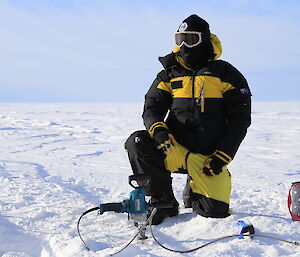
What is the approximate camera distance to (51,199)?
4.04 metres

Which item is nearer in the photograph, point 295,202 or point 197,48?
point 295,202

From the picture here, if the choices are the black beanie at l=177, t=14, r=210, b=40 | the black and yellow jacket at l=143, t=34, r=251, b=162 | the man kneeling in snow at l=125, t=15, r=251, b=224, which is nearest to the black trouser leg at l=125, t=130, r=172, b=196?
the man kneeling in snow at l=125, t=15, r=251, b=224

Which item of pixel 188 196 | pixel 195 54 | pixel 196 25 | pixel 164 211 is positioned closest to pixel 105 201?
pixel 188 196

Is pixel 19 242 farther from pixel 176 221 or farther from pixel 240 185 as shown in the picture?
pixel 240 185

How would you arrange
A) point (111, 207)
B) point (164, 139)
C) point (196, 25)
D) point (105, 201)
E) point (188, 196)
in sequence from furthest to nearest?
point (105, 201) < point (188, 196) < point (196, 25) < point (164, 139) < point (111, 207)

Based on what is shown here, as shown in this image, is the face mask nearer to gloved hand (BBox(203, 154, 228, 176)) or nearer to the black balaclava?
the black balaclava

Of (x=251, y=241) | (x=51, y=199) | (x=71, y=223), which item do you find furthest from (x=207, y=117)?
(x=51, y=199)

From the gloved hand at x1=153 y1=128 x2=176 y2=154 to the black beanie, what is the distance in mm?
880

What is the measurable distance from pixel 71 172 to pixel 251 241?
165 inches

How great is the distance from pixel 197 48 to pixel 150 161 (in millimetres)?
1051

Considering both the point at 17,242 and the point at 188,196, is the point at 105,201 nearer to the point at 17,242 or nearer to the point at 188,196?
the point at 188,196

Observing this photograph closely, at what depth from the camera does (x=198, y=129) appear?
2994 mm

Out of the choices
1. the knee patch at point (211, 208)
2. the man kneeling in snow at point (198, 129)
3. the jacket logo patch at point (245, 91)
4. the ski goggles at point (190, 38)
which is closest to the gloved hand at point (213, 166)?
the man kneeling in snow at point (198, 129)

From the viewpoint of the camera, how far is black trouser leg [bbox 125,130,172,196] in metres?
2.93
